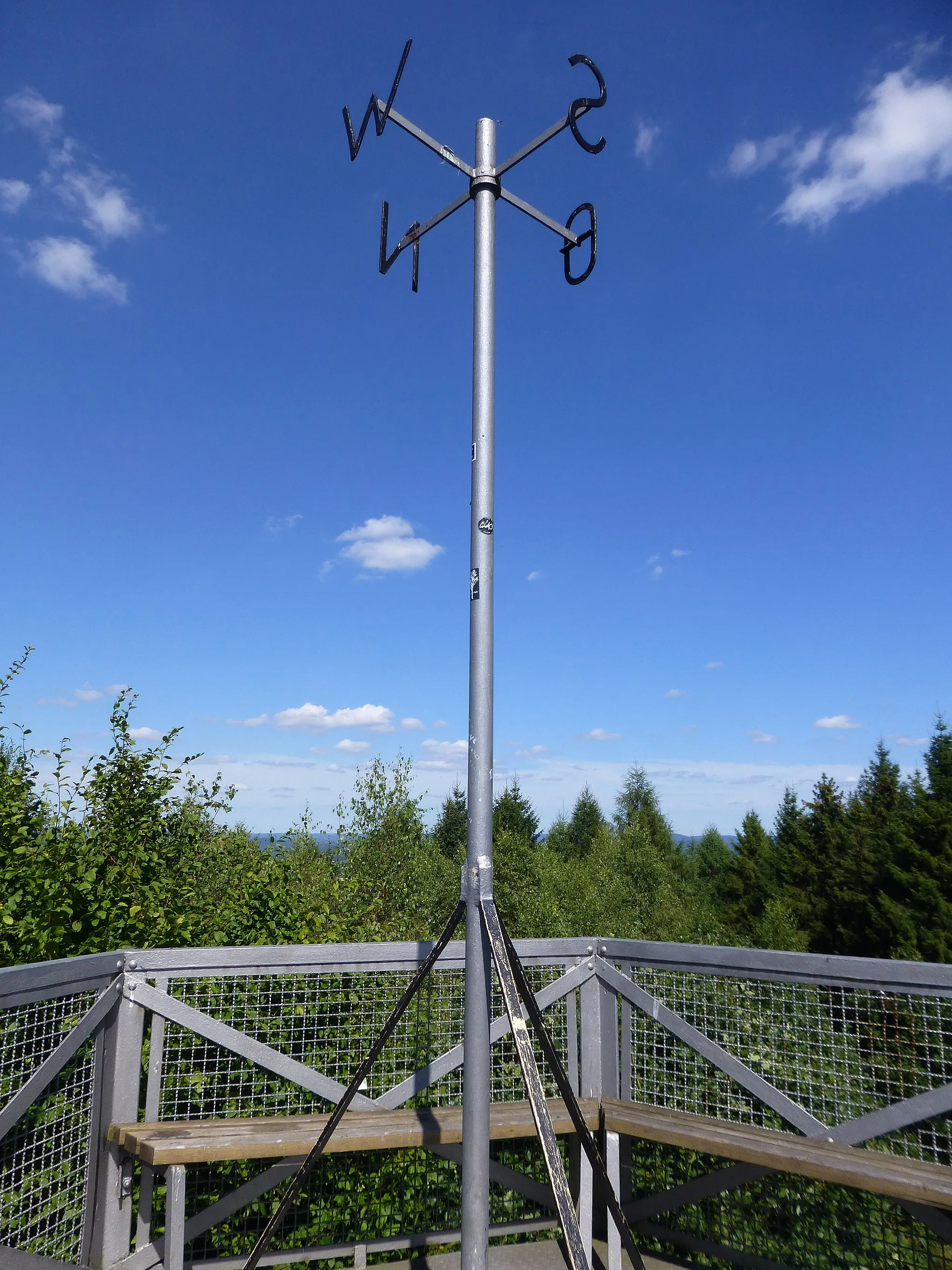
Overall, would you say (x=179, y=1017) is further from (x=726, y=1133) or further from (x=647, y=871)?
(x=647, y=871)

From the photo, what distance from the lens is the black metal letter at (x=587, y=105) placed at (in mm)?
2697

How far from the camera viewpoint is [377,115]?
2.93 m

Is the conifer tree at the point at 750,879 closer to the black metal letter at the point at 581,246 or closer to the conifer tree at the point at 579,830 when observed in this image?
the conifer tree at the point at 579,830

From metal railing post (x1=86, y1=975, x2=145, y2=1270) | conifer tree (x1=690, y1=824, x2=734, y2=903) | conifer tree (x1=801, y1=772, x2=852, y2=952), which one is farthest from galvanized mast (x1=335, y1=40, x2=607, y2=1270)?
conifer tree (x1=690, y1=824, x2=734, y2=903)

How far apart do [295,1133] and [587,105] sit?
3631 mm

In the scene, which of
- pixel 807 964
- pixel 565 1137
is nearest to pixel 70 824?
pixel 565 1137

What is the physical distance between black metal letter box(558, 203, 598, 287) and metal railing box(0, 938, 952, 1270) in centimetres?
268

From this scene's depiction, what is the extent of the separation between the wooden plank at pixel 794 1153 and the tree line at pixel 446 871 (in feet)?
6.76

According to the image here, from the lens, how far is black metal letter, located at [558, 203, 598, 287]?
3080 mm

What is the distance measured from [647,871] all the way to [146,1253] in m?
34.5

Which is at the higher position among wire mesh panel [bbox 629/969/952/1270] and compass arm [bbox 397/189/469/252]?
compass arm [bbox 397/189/469/252]

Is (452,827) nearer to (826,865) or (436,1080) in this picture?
(826,865)

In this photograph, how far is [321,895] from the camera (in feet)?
17.9

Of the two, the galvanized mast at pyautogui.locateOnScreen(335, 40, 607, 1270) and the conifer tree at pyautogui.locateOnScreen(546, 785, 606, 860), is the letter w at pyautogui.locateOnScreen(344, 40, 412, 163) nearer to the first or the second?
the galvanized mast at pyautogui.locateOnScreen(335, 40, 607, 1270)
